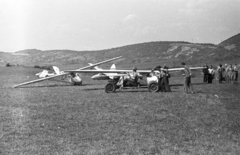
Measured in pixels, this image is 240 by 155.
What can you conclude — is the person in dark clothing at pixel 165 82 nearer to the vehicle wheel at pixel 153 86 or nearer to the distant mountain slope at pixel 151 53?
the vehicle wheel at pixel 153 86

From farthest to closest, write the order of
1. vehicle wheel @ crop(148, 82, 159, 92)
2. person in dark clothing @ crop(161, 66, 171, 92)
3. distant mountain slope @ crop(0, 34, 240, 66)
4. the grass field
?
distant mountain slope @ crop(0, 34, 240, 66) < vehicle wheel @ crop(148, 82, 159, 92) < person in dark clothing @ crop(161, 66, 171, 92) < the grass field

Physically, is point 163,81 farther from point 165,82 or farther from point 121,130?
point 121,130

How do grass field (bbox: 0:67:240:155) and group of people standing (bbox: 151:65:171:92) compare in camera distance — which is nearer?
grass field (bbox: 0:67:240:155)

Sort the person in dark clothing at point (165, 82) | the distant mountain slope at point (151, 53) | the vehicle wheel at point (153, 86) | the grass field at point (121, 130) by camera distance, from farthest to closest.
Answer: the distant mountain slope at point (151, 53) < the vehicle wheel at point (153, 86) < the person in dark clothing at point (165, 82) < the grass field at point (121, 130)

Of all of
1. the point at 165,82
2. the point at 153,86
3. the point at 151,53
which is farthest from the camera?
the point at 151,53

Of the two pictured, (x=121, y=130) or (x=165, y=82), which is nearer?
(x=121, y=130)

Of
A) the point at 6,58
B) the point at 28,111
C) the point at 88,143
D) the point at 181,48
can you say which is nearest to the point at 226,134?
the point at 88,143

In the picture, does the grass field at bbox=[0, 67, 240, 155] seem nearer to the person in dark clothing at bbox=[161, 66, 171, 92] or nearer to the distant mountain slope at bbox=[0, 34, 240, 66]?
the person in dark clothing at bbox=[161, 66, 171, 92]

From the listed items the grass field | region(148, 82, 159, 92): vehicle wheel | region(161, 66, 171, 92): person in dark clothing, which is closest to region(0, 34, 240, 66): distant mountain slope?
region(161, 66, 171, 92): person in dark clothing

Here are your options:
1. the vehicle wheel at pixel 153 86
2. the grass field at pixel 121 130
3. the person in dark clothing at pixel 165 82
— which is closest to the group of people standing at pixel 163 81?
the person in dark clothing at pixel 165 82

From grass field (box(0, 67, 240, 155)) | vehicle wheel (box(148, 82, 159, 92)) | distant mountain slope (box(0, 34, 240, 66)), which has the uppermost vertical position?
distant mountain slope (box(0, 34, 240, 66))

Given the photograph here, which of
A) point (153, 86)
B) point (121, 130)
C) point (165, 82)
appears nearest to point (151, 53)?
point (153, 86)

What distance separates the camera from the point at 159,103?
13078mm

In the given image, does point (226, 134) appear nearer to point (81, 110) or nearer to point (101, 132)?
point (101, 132)
